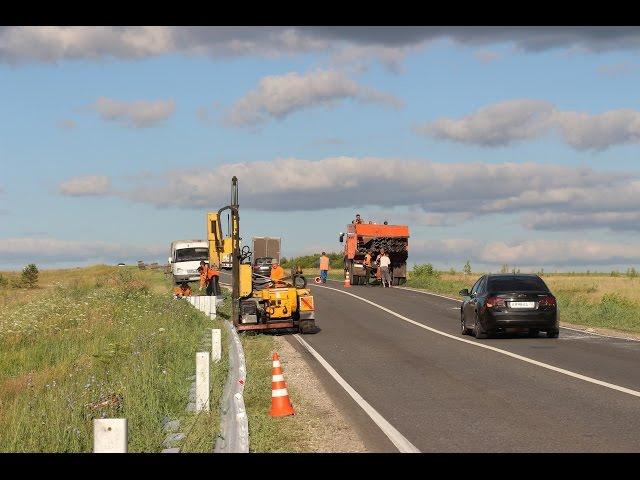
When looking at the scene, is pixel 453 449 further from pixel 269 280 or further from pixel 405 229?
pixel 405 229

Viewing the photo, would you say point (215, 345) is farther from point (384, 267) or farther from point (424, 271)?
point (424, 271)

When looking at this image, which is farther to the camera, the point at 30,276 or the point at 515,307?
the point at 30,276

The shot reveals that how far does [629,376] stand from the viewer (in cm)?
1588

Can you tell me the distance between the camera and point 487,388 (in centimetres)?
1477

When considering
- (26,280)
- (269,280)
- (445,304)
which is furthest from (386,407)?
(26,280)

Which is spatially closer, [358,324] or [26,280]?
[358,324]

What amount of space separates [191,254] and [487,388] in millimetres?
38980

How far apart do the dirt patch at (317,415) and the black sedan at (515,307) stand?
582cm

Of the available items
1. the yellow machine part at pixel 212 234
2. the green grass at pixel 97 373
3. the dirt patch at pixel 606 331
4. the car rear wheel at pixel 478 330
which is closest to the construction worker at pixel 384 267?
the green grass at pixel 97 373

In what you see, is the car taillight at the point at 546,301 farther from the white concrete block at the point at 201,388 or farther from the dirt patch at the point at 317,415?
the white concrete block at the point at 201,388

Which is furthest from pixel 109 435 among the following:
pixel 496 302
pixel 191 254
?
pixel 191 254
